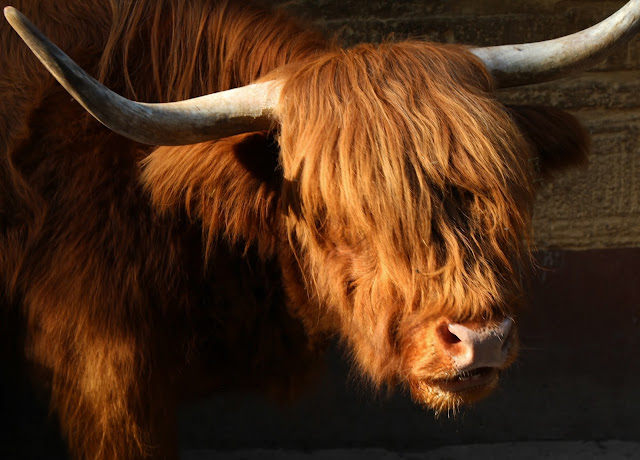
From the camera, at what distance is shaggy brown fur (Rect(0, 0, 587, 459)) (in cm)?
212

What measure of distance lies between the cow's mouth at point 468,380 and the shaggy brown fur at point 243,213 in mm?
44

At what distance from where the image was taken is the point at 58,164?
2.55 meters

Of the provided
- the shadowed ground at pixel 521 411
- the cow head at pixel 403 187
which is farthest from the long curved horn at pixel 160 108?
the shadowed ground at pixel 521 411

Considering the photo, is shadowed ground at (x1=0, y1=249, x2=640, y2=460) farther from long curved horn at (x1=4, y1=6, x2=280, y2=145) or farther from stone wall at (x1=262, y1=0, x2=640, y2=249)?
long curved horn at (x1=4, y1=6, x2=280, y2=145)

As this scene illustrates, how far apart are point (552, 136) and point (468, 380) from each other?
1037 millimetres

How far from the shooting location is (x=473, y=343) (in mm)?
2000

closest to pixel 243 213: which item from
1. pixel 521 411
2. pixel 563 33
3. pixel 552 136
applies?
pixel 552 136

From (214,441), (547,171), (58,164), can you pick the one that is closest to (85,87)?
(58,164)

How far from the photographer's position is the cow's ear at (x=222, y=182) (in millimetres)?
2375

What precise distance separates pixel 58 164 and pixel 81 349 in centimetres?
65

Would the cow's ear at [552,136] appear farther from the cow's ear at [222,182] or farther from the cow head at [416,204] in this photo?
the cow's ear at [222,182]

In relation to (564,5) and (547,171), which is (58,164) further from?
(564,5)

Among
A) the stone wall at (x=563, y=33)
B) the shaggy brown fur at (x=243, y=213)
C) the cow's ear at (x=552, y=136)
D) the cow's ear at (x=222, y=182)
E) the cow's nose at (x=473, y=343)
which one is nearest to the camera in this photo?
the cow's nose at (x=473, y=343)

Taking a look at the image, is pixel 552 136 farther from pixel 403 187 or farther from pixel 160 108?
pixel 160 108
